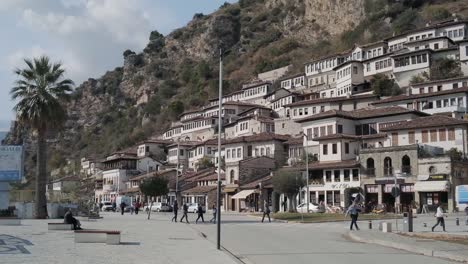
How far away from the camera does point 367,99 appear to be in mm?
90562

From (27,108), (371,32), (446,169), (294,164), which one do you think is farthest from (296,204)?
(371,32)

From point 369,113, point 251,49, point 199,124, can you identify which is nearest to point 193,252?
point 369,113

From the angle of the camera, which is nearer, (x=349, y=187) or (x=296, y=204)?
(x=349, y=187)

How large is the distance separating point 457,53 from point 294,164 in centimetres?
3470

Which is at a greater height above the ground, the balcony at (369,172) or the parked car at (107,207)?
the balcony at (369,172)

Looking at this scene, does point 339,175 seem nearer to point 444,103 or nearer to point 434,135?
point 434,135

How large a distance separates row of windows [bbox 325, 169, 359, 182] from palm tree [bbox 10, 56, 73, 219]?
108 ft

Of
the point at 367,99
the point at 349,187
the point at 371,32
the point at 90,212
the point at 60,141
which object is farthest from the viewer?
the point at 60,141

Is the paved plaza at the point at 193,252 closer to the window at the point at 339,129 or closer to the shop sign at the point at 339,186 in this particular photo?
the shop sign at the point at 339,186

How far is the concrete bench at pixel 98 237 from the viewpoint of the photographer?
78.1ft

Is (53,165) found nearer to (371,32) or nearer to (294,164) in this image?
(371,32)

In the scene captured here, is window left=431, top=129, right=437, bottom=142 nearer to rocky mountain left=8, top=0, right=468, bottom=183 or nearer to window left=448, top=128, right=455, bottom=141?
window left=448, top=128, right=455, bottom=141

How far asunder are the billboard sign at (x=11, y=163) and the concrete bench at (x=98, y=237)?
A: 23.7 m

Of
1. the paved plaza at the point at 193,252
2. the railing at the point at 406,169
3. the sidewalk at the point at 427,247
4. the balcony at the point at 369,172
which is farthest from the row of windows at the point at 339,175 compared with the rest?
the paved plaza at the point at 193,252
